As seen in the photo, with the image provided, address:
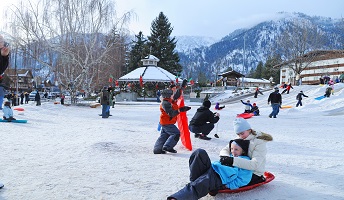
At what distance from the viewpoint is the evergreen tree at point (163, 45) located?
156 ft

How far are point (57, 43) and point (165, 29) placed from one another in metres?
27.8

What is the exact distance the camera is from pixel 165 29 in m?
49.2

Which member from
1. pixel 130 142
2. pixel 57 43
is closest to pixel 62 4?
pixel 57 43

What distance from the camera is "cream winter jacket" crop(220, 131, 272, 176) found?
12.0ft

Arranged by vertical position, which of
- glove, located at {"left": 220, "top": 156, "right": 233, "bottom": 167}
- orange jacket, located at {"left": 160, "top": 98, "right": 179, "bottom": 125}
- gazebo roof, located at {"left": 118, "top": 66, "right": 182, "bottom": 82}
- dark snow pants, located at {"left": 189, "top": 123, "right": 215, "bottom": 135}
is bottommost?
dark snow pants, located at {"left": 189, "top": 123, "right": 215, "bottom": 135}

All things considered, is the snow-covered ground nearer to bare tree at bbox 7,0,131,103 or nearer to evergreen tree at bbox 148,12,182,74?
bare tree at bbox 7,0,131,103

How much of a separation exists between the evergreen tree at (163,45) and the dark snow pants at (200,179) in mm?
43911

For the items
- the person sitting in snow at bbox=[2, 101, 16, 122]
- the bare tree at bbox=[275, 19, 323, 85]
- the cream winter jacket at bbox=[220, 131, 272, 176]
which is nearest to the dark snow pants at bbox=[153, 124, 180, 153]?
the cream winter jacket at bbox=[220, 131, 272, 176]

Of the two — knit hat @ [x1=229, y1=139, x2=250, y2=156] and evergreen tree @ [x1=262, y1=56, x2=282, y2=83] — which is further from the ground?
evergreen tree @ [x1=262, y1=56, x2=282, y2=83]

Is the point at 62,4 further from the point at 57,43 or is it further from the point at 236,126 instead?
the point at 236,126

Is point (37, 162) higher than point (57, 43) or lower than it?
lower

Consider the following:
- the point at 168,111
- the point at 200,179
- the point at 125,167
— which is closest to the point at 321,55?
the point at 168,111

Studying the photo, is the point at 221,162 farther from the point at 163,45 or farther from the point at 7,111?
the point at 163,45

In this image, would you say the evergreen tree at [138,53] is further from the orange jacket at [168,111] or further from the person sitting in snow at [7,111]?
the orange jacket at [168,111]
